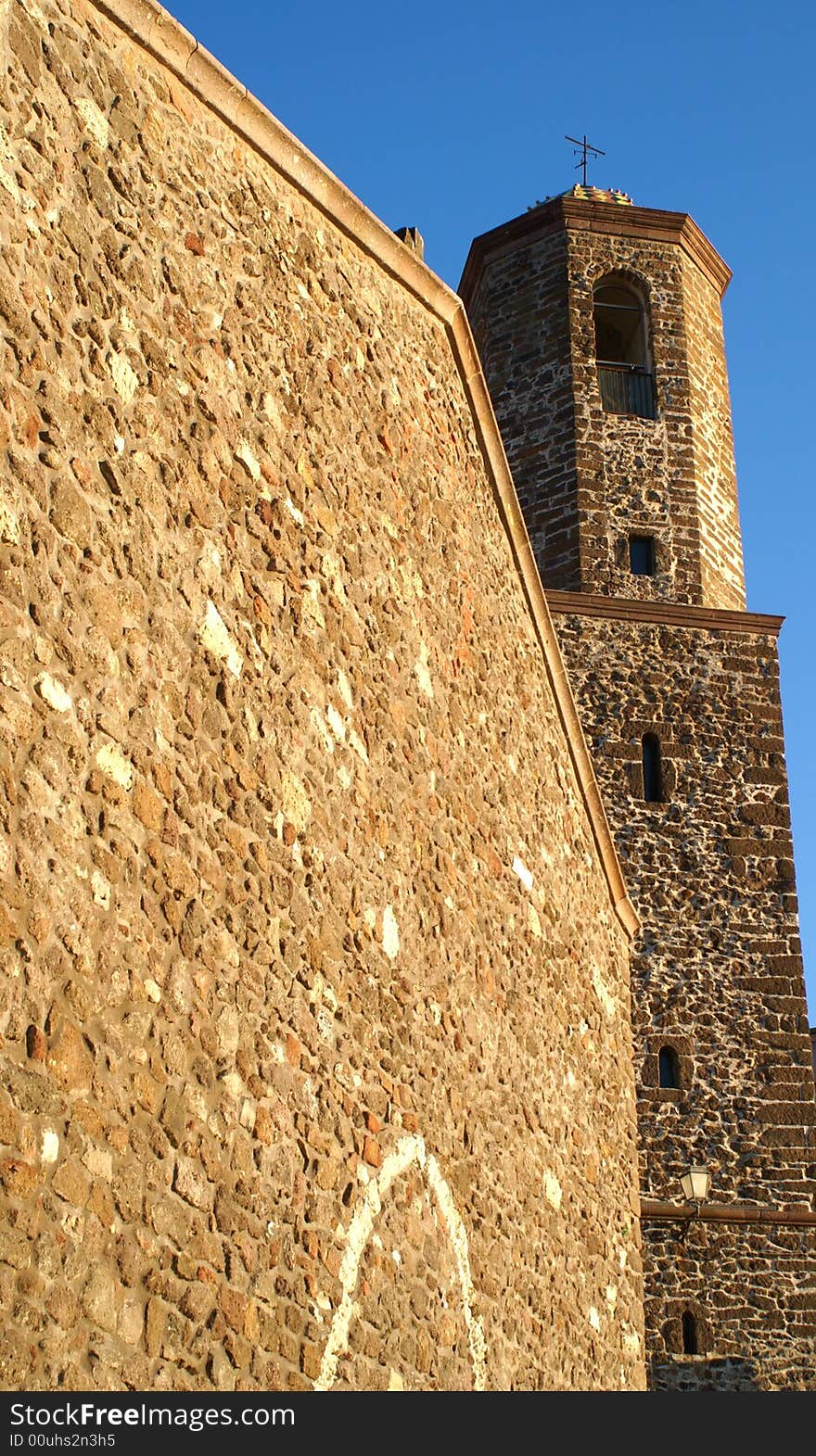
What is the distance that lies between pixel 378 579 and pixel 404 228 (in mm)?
1791

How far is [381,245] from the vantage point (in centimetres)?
752

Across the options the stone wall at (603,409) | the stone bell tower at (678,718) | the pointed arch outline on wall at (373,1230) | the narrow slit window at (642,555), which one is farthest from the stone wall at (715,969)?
the pointed arch outline on wall at (373,1230)

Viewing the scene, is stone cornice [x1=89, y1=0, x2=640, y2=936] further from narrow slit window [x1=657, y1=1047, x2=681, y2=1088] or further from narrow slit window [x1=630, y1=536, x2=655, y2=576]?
narrow slit window [x1=630, y1=536, x2=655, y2=576]

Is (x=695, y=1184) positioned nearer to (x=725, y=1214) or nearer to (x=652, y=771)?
(x=725, y=1214)

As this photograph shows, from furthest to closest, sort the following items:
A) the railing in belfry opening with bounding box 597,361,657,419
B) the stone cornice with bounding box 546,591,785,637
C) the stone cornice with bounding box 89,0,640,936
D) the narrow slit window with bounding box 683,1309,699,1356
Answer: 1. the railing in belfry opening with bounding box 597,361,657,419
2. the stone cornice with bounding box 546,591,785,637
3. the narrow slit window with bounding box 683,1309,699,1356
4. the stone cornice with bounding box 89,0,640,936

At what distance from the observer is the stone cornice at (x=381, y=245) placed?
596 cm

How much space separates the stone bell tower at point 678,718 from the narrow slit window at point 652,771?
0.02m

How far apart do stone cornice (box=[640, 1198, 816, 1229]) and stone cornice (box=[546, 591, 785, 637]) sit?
18.3 feet

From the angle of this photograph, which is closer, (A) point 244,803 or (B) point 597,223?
(A) point 244,803

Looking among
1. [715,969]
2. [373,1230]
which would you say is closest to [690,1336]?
[715,969]

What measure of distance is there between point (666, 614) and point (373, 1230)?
12052mm

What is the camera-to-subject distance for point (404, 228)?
7.92 metres

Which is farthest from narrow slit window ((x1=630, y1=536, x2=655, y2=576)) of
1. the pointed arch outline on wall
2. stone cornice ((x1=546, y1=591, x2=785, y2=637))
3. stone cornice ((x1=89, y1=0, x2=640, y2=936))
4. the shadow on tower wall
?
the pointed arch outline on wall

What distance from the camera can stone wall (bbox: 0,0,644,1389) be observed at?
473 cm
